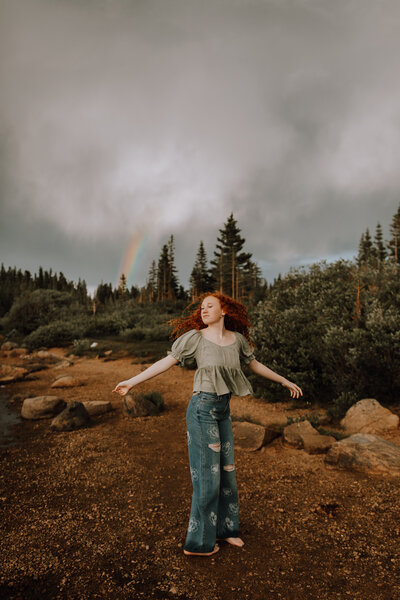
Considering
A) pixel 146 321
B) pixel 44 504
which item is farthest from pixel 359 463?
pixel 146 321

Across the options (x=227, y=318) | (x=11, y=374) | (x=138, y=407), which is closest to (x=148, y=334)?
(x=11, y=374)

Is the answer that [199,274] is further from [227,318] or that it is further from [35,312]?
[227,318]

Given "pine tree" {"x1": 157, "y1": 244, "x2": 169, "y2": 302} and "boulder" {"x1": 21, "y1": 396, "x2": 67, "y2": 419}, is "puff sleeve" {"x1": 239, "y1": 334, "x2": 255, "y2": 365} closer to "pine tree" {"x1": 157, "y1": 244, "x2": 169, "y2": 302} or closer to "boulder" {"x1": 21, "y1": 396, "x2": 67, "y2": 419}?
"boulder" {"x1": 21, "y1": 396, "x2": 67, "y2": 419}

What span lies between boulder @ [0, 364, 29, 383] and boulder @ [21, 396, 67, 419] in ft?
17.7

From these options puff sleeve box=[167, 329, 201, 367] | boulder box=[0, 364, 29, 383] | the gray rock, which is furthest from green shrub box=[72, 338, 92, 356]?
puff sleeve box=[167, 329, 201, 367]

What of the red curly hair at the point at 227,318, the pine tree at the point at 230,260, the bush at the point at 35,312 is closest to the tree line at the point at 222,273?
the pine tree at the point at 230,260

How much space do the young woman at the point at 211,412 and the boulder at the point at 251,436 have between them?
2.73 metres

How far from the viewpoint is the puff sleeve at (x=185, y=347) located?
3.42 m

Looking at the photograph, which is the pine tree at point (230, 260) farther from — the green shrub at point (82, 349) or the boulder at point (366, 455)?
the boulder at point (366, 455)

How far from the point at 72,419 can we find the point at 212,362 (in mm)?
5568

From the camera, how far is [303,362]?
891 cm

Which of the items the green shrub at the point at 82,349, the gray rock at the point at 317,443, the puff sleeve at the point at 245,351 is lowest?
the gray rock at the point at 317,443

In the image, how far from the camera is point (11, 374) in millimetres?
13727

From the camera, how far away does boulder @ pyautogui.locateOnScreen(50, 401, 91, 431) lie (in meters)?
7.34
